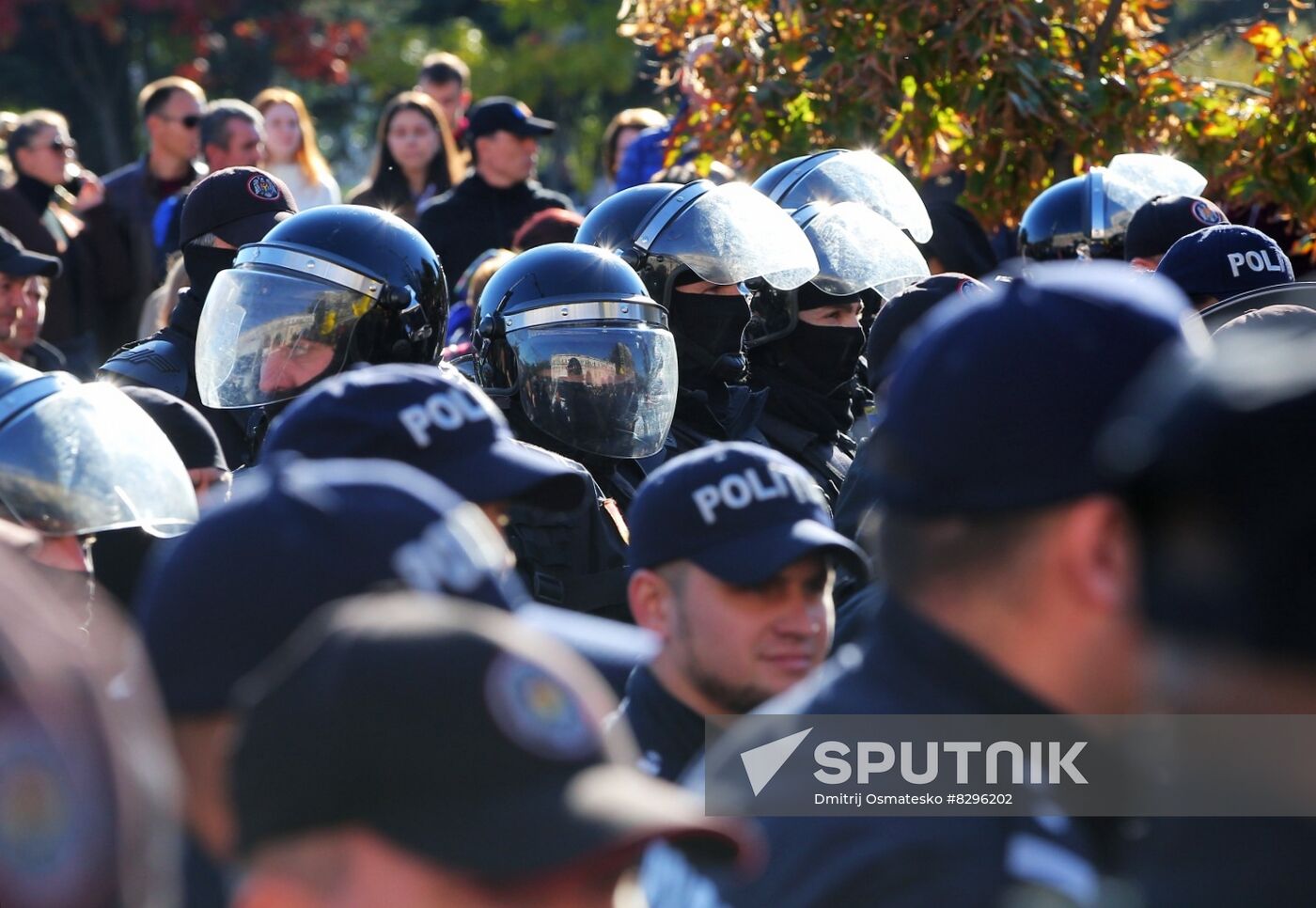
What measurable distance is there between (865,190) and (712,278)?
1.40 meters

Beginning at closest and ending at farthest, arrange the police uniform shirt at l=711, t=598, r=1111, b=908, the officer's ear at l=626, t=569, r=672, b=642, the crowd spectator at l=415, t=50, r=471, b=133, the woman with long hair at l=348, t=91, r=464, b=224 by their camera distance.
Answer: the police uniform shirt at l=711, t=598, r=1111, b=908
the officer's ear at l=626, t=569, r=672, b=642
the woman with long hair at l=348, t=91, r=464, b=224
the crowd spectator at l=415, t=50, r=471, b=133

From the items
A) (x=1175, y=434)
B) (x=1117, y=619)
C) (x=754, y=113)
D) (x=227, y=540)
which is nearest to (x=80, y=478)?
(x=227, y=540)

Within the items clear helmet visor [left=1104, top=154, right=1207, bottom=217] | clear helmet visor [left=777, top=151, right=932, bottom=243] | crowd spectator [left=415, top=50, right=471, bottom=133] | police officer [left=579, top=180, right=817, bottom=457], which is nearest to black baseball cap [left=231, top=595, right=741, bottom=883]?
police officer [left=579, top=180, right=817, bottom=457]

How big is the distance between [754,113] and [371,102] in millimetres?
15180

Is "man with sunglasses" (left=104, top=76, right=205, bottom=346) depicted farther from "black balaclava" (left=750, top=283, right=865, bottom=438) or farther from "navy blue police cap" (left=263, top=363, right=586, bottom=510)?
"navy blue police cap" (left=263, top=363, right=586, bottom=510)

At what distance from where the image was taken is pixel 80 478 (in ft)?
11.9

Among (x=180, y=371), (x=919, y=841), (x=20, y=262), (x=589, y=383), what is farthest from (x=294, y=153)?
(x=919, y=841)

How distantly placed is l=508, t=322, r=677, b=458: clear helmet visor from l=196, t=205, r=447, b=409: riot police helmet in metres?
0.32

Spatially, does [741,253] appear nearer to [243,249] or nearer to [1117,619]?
[243,249]

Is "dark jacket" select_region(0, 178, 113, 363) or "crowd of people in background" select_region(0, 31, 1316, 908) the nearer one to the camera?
"crowd of people in background" select_region(0, 31, 1316, 908)

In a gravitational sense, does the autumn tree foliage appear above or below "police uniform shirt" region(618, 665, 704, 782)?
above

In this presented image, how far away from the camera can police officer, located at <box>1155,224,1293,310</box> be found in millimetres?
5484

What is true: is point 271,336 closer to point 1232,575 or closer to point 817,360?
point 817,360

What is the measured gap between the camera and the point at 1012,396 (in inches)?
74.7
